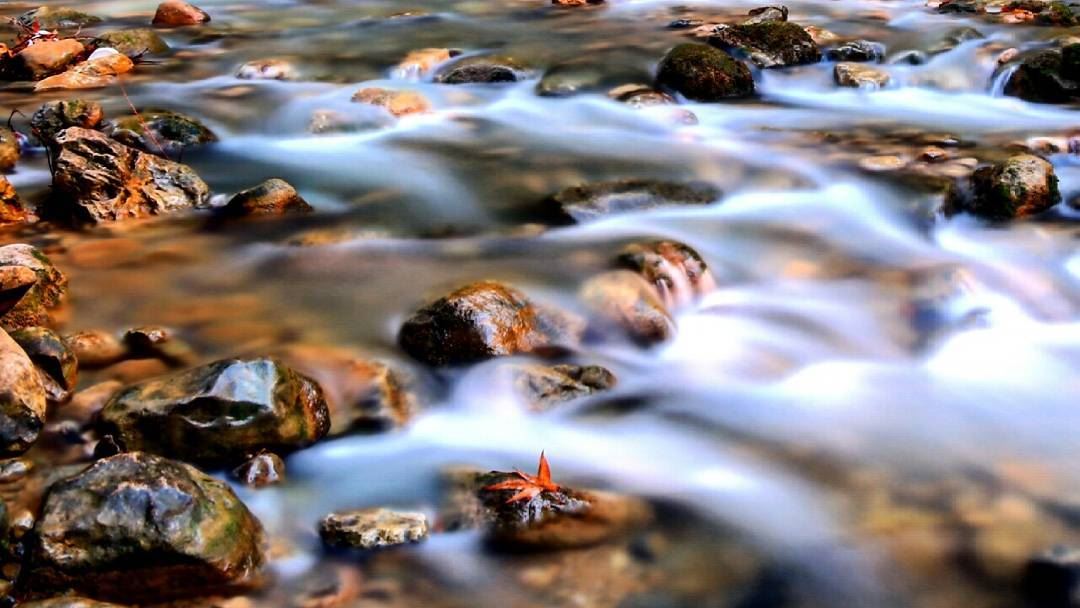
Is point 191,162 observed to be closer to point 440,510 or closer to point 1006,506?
point 440,510

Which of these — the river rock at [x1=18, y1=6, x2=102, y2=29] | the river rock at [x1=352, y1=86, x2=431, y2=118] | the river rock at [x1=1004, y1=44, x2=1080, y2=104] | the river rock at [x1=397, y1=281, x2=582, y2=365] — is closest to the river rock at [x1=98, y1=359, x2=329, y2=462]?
the river rock at [x1=397, y1=281, x2=582, y2=365]

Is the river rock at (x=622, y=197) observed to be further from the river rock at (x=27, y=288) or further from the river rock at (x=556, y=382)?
the river rock at (x=27, y=288)


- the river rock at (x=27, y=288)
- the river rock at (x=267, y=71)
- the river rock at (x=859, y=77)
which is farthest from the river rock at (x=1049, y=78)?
the river rock at (x=27, y=288)

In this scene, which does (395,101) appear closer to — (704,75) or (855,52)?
(704,75)

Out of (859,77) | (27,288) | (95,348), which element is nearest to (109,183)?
(27,288)

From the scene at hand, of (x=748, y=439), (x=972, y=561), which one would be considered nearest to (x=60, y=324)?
(x=748, y=439)
